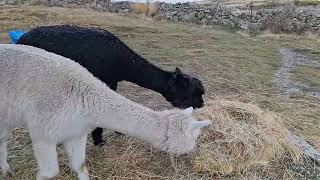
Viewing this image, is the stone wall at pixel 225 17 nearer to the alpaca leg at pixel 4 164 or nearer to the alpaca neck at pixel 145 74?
the alpaca neck at pixel 145 74

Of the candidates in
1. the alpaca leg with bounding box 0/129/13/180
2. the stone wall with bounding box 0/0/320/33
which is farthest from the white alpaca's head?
the stone wall with bounding box 0/0/320/33

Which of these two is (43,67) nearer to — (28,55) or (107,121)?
(28,55)

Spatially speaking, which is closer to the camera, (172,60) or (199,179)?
(199,179)

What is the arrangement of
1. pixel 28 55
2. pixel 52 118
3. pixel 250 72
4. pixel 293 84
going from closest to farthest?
pixel 52 118 → pixel 28 55 → pixel 293 84 → pixel 250 72

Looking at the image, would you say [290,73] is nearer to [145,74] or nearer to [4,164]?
[145,74]

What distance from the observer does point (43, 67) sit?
3.29 meters

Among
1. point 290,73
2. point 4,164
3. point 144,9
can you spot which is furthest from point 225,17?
point 4,164

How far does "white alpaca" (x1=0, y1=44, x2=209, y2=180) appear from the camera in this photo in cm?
314

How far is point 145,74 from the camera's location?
460 centimetres

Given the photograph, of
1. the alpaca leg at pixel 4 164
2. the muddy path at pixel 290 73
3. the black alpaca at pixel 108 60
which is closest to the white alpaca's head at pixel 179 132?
the black alpaca at pixel 108 60

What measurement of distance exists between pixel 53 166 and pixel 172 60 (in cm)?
575

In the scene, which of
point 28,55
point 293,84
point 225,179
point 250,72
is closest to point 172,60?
point 250,72

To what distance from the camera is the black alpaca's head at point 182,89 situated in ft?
15.2

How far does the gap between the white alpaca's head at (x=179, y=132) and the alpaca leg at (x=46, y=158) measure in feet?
2.79
